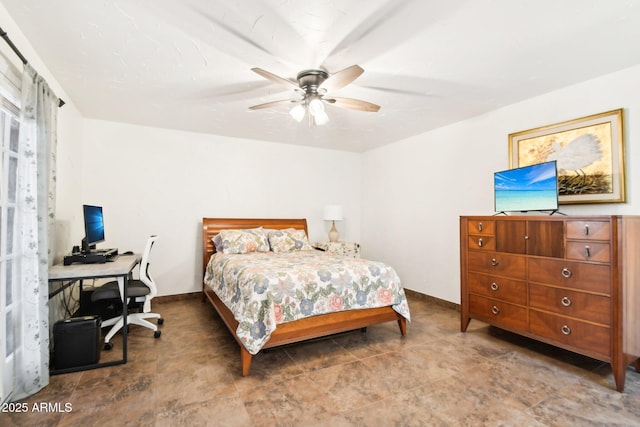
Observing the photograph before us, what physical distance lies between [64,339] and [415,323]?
3262 millimetres

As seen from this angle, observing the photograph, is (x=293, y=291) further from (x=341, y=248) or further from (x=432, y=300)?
(x=432, y=300)

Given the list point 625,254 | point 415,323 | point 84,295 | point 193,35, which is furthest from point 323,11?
point 84,295

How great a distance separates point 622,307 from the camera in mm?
2141

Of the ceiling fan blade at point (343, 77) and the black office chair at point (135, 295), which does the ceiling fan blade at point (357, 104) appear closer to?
the ceiling fan blade at point (343, 77)

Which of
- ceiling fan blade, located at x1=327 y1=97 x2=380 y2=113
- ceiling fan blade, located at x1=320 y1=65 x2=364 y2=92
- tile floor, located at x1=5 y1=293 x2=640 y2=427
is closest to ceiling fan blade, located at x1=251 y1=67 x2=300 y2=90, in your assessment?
ceiling fan blade, located at x1=320 y1=65 x2=364 y2=92

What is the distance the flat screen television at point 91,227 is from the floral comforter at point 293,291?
4.04 ft

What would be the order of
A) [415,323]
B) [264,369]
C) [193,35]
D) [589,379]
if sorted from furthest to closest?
1. [415,323]
2. [264,369]
3. [589,379]
4. [193,35]

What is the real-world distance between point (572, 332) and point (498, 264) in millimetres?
747

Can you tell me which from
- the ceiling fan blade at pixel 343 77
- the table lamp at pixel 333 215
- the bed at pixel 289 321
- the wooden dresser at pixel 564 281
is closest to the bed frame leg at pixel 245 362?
the bed at pixel 289 321

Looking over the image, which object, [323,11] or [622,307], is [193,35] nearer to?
[323,11]

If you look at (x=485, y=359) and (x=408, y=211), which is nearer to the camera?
(x=485, y=359)

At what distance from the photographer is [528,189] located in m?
2.83

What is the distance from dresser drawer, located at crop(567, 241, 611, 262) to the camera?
222cm

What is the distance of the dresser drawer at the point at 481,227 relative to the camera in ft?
9.78
